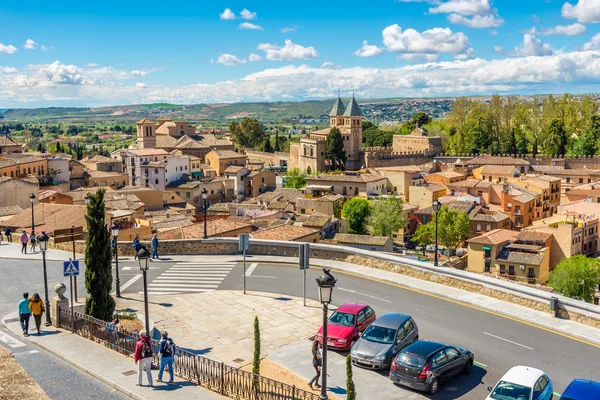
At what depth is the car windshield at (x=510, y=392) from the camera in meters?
11.9

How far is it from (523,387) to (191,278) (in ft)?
46.0

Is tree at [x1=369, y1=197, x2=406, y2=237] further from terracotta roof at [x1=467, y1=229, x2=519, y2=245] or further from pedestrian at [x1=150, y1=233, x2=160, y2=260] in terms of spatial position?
pedestrian at [x1=150, y1=233, x2=160, y2=260]

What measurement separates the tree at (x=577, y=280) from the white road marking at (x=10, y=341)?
42.0 metres

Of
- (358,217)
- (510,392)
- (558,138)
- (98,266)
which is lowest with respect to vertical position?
(358,217)

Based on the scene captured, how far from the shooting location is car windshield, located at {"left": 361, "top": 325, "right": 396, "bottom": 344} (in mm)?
14781

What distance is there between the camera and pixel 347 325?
52.6 feet

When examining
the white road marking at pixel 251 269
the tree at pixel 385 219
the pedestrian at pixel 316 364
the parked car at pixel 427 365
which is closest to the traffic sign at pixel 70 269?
the white road marking at pixel 251 269

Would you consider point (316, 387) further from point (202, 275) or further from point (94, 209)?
point (202, 275)

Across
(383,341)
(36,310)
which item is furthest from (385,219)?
(36,310)

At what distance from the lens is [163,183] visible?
88875 millimetres

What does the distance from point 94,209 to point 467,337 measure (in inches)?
419

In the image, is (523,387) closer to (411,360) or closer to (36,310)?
(411,360)

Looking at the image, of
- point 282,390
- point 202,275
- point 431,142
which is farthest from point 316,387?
point 431,142

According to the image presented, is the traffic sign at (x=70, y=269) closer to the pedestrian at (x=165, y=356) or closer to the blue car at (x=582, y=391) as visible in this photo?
the pedestrian at (x=165, y=356)
